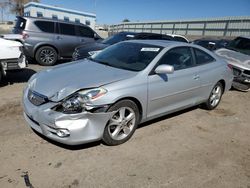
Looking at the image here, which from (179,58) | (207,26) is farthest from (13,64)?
(207,26)

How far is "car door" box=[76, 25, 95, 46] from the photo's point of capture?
38.8ft

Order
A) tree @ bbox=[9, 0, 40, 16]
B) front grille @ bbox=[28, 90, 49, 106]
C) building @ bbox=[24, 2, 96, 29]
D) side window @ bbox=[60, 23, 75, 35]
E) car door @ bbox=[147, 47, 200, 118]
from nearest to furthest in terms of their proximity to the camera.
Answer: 1. front grille @ bbox=[28, 90, 49, 106]
2. car door @ bbox=[147, 47, 200, 118]
3. side window @ bbox=[60, 23, 75, 35]
4. building @ bbox=[24, 2, 96, 29]
5. tree @ bbox=[9, 0, 40, 16]

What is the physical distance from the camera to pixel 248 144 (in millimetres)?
4855

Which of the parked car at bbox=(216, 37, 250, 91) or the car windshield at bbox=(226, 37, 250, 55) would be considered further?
the car windshield at bbox=(226, 37, 250, 55)

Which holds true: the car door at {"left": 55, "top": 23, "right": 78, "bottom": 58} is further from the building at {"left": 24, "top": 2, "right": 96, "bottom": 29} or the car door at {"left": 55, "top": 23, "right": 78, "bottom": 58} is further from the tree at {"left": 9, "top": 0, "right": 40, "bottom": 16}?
the tree at {"left": 9, "top": 0, "right": 40, "bottom": 16}

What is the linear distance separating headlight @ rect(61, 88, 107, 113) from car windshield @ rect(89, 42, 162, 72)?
1009mm

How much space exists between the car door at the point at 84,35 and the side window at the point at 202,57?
22.4 feet

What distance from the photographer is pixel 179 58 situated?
5.31 metres

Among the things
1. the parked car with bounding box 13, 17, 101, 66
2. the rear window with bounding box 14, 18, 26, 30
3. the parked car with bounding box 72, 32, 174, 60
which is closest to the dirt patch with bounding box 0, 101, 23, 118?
the parked car with bounding box 72, 32, 174, 60

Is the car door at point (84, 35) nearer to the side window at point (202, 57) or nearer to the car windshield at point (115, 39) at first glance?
the car windshield at point (115, 39)

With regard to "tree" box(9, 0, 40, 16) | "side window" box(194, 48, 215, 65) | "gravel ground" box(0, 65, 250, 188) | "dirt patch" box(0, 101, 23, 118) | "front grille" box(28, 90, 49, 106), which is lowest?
"gravel ground" box(0, 65, 250, 188)

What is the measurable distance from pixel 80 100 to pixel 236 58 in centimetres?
677

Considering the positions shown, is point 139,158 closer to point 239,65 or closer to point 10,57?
point 10,57

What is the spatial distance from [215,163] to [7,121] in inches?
137
